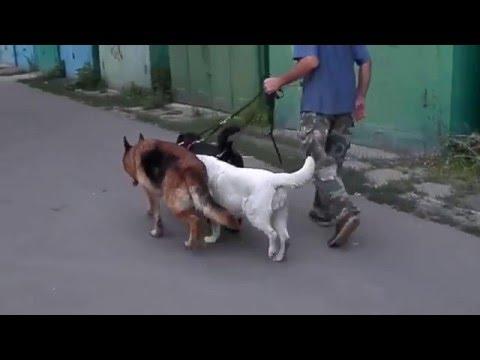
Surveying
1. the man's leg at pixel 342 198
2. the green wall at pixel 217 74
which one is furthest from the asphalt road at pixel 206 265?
the green wall at pixel 217 74

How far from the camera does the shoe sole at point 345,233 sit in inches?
197

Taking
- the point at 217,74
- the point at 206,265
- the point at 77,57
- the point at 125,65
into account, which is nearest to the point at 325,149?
the point at 206,265

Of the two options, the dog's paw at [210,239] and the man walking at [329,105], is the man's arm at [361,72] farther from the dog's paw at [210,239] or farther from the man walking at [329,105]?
the dog's paw at [210,239]

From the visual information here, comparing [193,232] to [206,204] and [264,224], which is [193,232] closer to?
[206,204]

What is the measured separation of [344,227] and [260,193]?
30.0 inches

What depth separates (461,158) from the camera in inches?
271

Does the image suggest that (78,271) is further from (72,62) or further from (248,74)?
(72,62)

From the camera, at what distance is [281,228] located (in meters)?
4.94

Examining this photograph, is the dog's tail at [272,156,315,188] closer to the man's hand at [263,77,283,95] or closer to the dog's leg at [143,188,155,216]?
the man's hand at [263,77,283,95]

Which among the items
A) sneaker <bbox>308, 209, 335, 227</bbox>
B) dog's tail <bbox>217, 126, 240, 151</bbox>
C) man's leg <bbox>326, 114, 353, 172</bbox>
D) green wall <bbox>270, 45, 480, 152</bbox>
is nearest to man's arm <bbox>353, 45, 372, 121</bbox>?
man's leg <bbox>326, 114, 353, 172</bbox>

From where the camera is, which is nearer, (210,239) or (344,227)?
(344,227)

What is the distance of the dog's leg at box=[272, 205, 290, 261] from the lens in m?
4.92

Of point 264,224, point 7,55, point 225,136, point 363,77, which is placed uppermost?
point 363,77

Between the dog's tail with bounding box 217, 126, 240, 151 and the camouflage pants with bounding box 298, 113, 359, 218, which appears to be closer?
the camouflage pants with bounding box 298, 113, 359, 218
